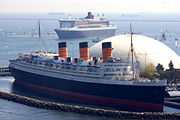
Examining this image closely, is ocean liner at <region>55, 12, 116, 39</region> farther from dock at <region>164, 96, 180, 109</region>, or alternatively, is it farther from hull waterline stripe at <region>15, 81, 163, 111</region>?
dock at <region>164, 96, 180, 109</region>

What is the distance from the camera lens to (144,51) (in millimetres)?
60219

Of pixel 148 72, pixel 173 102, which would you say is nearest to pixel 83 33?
pixel 148 72

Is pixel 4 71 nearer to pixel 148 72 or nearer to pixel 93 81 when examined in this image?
pixel 148 72

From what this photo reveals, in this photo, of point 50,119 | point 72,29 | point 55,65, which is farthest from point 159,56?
point 72,29

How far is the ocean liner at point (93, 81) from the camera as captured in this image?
40.4 metres

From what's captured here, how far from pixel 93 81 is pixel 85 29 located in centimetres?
9163

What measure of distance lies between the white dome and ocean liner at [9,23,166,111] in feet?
33.7

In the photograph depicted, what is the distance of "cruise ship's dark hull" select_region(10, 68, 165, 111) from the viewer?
40.1 m

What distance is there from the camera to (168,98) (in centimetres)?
4397

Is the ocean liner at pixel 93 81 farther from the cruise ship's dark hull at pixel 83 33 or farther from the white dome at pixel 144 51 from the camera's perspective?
the cruise ship's dark hull at pixel 83 33

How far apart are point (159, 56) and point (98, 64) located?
646 inches

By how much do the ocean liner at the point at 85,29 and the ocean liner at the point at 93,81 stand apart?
7429 centimetres

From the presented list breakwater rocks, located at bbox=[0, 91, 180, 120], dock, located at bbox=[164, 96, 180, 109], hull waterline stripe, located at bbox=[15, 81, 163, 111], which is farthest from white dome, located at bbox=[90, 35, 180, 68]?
breakwater rocks, located at bbox=[0, 91, 180, 120]

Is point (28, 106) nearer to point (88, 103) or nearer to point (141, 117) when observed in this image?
point (88, 103)
